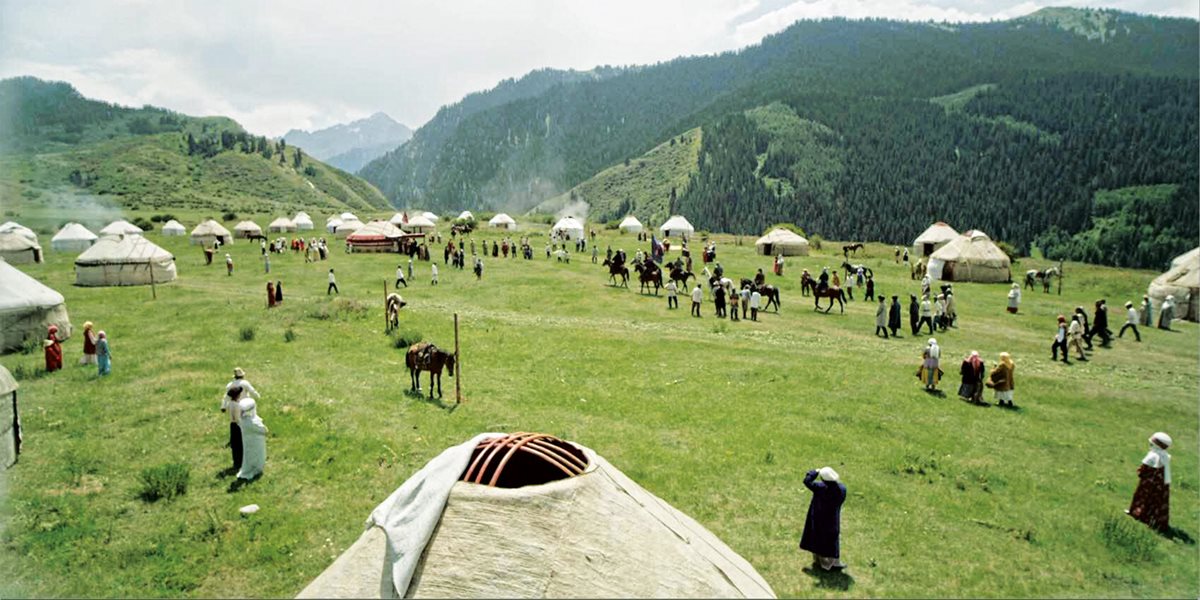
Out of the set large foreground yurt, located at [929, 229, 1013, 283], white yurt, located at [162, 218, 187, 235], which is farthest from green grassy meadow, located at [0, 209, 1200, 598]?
white yurt, located at [162, 218, 187, 235]

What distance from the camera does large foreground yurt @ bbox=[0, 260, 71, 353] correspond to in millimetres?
20906

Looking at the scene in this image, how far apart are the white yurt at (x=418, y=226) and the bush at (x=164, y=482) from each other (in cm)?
5943

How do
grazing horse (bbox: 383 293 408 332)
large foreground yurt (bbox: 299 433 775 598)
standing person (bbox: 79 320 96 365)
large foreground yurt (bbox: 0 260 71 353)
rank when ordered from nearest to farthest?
large foreground yurt (bbox: 299 433 775 598), standing person (bbox: 79 320 96 365), large foreground yurt (bbox: 0 260 71 353), grazing horse (bbox: 383 293 408 332)

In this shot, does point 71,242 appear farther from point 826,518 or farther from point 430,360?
point 826,518

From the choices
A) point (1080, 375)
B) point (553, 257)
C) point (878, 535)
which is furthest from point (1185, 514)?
point (553, 257)

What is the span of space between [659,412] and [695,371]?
3.93 meters

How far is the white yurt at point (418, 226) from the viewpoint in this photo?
224ft

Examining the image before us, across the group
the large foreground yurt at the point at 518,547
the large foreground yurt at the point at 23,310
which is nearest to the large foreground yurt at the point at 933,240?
the large foreground yurt at the point at 518,547

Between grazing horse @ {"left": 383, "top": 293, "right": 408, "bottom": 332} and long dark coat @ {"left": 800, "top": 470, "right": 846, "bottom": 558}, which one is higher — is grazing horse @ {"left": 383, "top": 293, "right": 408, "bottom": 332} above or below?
above

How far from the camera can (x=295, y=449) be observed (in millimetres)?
12406

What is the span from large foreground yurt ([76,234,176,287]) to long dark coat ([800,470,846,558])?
4032 centimetres

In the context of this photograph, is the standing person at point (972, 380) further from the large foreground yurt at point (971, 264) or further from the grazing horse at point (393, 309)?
the large foreground yurt at point (971, 264)

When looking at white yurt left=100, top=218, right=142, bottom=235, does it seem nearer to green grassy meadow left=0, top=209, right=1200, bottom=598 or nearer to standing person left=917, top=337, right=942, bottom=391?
green grassy meadow left=0, top=209, right=1200, bottom=598

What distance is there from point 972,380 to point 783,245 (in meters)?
37.1
